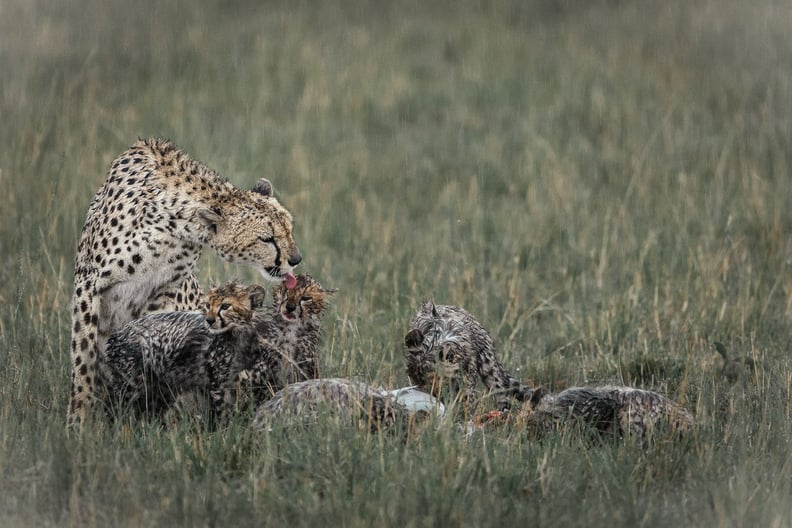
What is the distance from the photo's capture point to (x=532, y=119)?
37.4 feet

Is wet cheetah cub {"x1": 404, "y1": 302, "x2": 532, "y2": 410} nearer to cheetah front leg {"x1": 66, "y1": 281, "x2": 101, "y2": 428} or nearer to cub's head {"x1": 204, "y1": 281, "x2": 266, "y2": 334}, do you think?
cub's head {"x1": 204, "y1": 281, "x2": 266, "y2": 334}

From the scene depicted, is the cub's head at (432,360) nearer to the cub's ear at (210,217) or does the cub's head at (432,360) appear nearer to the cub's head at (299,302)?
the cub's head at (299,302)

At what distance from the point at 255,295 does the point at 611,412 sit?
1.60m

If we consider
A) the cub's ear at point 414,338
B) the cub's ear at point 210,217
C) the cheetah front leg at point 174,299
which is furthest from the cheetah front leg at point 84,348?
the cub's ear at point 414,338

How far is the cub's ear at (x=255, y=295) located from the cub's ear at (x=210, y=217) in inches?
15.9

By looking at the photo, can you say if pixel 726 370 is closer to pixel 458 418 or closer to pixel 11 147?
pixel 458 418

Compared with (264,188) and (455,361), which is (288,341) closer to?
(455,361)

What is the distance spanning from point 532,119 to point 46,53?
4176mm

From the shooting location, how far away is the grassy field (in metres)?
4.70

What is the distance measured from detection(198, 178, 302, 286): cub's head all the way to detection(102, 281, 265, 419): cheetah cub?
23 centimetres

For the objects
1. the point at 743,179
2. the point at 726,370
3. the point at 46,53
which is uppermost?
the point at 46,53

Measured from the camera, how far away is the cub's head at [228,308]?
18.2ft

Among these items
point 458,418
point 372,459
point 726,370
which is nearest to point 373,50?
point 726,370

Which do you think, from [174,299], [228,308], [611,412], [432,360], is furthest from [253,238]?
[611,412]
